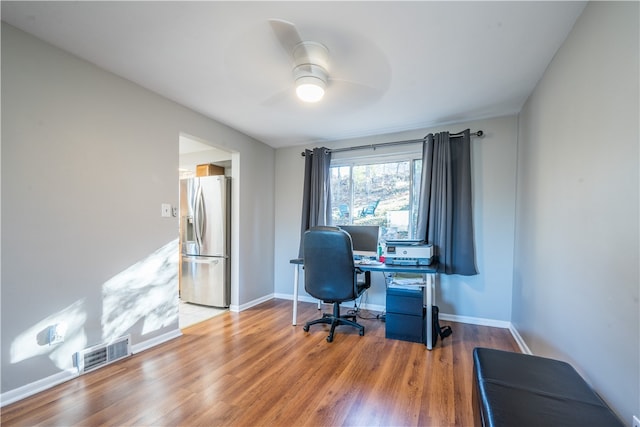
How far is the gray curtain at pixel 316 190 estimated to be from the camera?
12.1ft

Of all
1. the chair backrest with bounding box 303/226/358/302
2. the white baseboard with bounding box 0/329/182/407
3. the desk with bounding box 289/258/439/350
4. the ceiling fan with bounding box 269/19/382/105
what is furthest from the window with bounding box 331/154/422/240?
the white baseboard with bounding box 0/329/182/407

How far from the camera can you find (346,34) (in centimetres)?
165

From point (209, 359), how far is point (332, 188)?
253 cm

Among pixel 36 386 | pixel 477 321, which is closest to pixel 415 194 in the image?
pixel 477 321

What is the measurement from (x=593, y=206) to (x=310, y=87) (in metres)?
1.78

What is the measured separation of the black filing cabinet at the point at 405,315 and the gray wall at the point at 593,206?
0.87m

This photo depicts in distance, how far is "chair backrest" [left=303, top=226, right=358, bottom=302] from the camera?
2.51 m

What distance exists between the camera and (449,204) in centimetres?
296

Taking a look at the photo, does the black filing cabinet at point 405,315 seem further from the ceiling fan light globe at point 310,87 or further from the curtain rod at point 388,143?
the ceiling fan light globe at point 310,87

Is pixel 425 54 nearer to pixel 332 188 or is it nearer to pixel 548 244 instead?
pixel 548 244

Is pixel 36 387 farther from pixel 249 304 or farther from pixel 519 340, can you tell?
pixel 519 340

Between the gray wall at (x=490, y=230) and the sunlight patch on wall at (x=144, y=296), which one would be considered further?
the gray wall at (x=490, y=230)

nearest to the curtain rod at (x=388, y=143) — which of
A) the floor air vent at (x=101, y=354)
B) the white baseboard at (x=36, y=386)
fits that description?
the floor air vent at (x=101, y=354)

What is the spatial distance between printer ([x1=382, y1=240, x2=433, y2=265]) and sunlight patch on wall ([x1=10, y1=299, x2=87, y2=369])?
8.50ft
